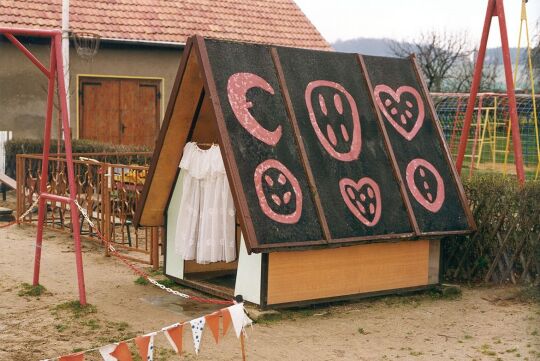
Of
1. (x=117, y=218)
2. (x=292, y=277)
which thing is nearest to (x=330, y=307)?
(x=292, y=277)

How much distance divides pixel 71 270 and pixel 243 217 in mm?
3654

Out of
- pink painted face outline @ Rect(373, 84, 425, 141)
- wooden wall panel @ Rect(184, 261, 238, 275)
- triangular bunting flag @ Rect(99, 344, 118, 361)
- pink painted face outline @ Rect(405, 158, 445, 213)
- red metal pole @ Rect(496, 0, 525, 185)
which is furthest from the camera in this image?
red metal pole @ Rect(496, 0, 525, 185)

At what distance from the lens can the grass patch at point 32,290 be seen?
9094mm

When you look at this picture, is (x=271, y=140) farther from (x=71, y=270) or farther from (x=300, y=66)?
(x=71, y=270)

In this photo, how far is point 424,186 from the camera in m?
9.21

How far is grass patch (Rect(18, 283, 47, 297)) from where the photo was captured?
909 cm

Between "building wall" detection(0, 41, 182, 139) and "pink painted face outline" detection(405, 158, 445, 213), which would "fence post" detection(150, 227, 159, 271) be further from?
"building wall" detection(0, 41, 182, 139)

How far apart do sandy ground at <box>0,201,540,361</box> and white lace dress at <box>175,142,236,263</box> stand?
0.58 meters

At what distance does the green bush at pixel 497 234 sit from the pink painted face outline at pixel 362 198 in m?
1.23

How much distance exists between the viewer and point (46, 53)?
20156 millimetres

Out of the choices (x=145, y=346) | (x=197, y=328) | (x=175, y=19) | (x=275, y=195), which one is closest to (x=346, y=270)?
(x=275, y=195)

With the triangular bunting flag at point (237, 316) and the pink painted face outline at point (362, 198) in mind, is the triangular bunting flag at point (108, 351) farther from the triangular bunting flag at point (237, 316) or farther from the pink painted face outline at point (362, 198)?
the pink painted face outline at point (362, 198)

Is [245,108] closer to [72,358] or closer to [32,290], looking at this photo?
[32,290]

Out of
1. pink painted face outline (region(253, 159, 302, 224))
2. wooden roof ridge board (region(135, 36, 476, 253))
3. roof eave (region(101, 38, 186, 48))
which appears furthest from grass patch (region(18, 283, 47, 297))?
roof eave (region(101, 38, 186, 48))
